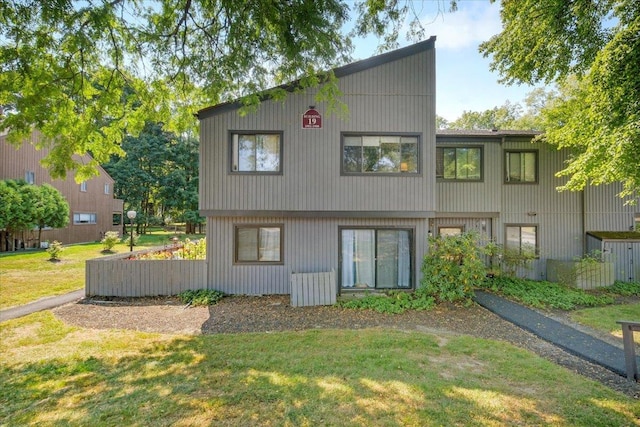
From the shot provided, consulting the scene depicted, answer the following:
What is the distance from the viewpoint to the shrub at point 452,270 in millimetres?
8148

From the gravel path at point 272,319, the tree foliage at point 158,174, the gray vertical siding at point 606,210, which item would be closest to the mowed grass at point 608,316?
the gravel path at point 272,319

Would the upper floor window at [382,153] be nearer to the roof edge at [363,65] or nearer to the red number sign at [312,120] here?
the red number sign at [312,120]

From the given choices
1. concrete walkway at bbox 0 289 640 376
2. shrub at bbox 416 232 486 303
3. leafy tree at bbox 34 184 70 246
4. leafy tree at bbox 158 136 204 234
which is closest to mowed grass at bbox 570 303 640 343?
concrete walkway at bbox 0 289 640 376

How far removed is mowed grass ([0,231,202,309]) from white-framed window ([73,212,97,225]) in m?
6.19

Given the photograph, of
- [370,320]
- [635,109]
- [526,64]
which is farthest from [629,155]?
[370,320]

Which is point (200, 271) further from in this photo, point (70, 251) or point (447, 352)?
point (70, 251)

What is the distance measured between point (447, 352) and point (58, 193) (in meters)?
24.4

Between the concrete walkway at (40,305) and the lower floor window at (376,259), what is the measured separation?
803 centimetres

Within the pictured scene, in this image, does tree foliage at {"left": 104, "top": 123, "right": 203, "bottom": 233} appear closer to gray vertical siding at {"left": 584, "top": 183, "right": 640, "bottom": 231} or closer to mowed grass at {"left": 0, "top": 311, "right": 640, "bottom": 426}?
mowed grass at {"left": 0, "top": 311, "right": 640, "bottom": 426}

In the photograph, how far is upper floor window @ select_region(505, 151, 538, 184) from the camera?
37.4 ft

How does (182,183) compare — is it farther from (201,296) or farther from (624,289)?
(624,289)

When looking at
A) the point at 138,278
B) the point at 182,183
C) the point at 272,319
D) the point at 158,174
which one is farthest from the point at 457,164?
the point at 158,174

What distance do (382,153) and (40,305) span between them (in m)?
10.5

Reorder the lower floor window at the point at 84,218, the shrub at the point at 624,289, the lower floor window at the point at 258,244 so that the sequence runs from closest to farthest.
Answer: the lower floor window at the point at 258,244, the shrub at the point at 624,289, the lower floor window at the point at 84,218
